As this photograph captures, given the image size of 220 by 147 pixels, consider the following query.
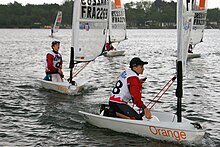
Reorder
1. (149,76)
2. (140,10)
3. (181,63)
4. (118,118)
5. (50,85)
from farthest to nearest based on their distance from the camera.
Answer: (140,10)
(149,76)
(50,85)
(118,118)
(181,63)

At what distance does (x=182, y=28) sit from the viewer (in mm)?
7281

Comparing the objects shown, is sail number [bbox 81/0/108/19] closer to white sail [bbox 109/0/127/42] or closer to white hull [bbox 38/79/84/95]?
white hull [bbox 38/79/84/95]

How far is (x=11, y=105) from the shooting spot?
10883 mm

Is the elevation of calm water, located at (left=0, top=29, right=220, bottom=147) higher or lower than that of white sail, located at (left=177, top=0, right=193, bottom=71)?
lower

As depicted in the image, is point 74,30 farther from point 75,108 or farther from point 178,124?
point 178,124

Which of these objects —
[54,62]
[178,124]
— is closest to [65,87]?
[54,62]

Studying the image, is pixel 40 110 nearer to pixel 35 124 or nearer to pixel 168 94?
pixel 35 124

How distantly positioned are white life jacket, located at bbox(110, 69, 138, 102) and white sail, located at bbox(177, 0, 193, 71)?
92cm

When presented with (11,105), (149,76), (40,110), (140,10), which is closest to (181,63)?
(40,110)

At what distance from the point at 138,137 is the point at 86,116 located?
1.29 meters

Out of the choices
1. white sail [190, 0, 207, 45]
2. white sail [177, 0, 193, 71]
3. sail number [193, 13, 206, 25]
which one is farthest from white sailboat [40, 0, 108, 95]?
sail number [193, 13, 206, 25]

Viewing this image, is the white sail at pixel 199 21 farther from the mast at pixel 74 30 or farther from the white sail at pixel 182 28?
the white sail at pixel 182 28

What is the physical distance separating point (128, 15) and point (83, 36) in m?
142

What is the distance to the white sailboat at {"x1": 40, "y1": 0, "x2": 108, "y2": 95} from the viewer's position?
12.1 meters
